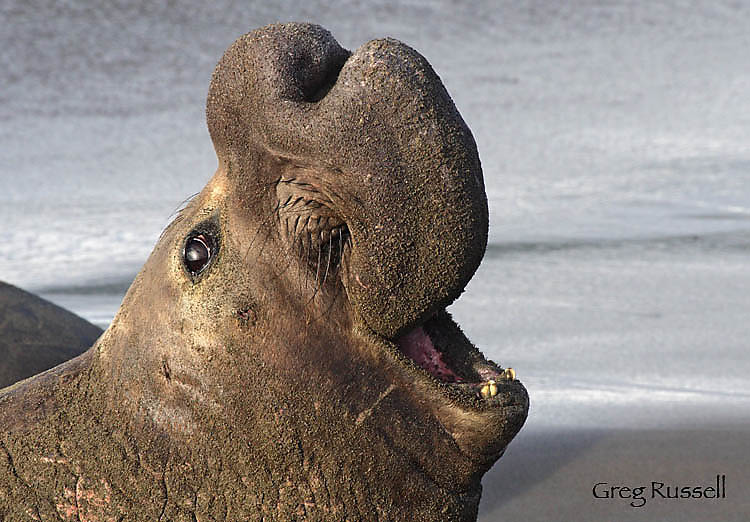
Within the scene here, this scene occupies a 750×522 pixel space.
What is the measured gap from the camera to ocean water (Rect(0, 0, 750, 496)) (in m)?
5.17

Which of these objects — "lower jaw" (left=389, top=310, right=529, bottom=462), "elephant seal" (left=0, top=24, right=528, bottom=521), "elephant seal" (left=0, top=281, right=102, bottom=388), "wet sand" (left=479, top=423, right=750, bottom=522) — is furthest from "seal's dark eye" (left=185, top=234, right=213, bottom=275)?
"wet sand" (left=479, top=423, right=750, bottom=522)

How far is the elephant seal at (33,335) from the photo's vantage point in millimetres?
3641

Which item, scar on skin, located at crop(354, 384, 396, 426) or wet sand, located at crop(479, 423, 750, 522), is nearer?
scar on skin, located at crop(354, 384, 396, 426)

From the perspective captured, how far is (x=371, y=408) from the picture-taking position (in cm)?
204

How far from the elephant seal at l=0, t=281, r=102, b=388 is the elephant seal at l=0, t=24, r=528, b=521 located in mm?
1542

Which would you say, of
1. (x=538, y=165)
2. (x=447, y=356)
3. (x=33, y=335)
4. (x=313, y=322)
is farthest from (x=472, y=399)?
(x=538, y=165)

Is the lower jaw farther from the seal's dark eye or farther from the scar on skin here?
the seal's dark eye

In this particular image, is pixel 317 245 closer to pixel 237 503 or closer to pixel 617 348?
pixel 237 503

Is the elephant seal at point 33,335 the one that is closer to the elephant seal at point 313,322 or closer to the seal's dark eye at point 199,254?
the elephant seal at point 313,322

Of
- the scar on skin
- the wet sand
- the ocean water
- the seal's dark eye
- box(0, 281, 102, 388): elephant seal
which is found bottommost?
the ocean water

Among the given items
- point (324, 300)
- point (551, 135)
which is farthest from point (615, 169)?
point (324, 300)

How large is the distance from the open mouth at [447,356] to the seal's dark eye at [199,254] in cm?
37

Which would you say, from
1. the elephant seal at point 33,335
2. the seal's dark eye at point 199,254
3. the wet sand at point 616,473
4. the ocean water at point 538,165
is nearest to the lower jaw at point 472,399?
the seal's dark eye at point 199,254

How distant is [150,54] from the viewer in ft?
43.7
